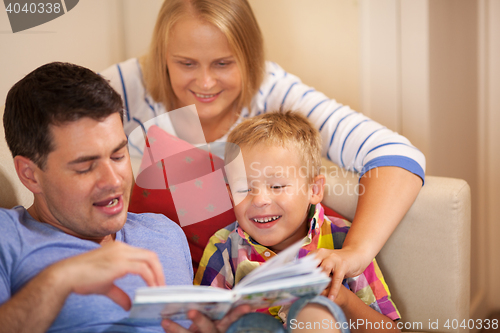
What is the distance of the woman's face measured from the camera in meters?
1.46

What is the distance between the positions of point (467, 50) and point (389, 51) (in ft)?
1.21

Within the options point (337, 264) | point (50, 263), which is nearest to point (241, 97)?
point (337, 264)

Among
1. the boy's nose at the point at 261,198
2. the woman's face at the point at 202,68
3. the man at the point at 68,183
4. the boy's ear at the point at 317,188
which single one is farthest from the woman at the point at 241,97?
the man at the point at 68,183

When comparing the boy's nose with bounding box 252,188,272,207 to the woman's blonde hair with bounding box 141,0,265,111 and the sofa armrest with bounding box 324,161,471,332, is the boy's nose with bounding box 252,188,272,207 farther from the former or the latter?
the woman's blonde hair with bounding box 141,0,265,111

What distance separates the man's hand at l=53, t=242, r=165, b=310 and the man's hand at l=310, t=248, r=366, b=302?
1.22 feet

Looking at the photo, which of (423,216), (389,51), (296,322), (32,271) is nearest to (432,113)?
(389,51)

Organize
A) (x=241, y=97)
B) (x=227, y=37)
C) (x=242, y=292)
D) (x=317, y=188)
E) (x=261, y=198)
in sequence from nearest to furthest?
(x=242, y=292) → (x=261, y=198) → (x=317, y=188) → (x=227, y=37) → (x=241, y=97)

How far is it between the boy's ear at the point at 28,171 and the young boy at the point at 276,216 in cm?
48

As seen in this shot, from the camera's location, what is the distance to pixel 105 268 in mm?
709

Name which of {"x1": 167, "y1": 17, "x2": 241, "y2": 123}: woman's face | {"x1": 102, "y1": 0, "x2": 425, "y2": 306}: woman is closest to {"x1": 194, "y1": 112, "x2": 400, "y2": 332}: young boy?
{"x1": 102, "y1": 0, "x2": 425, "y2": 306}: woman

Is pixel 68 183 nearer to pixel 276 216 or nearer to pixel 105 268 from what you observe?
pixel 105 268

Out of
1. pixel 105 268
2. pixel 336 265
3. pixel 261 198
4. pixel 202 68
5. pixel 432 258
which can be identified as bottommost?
pixel 432 258

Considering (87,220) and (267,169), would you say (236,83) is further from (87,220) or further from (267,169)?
(87,220)

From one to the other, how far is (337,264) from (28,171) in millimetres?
674
